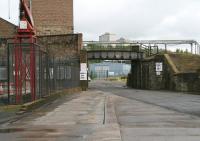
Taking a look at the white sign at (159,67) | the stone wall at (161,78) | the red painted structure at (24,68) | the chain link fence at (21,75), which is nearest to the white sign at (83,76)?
the white sign at (159,67)

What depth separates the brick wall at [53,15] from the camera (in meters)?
95.0

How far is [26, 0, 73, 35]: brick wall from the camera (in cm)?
9500

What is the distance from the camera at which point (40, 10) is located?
97.8 meters

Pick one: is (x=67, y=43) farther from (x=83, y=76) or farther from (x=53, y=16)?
(x=53, y=16)

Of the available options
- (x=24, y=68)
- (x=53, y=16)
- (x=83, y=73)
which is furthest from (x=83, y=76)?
(x=53, y=16)

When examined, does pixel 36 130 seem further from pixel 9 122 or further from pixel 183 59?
pixel 183 59

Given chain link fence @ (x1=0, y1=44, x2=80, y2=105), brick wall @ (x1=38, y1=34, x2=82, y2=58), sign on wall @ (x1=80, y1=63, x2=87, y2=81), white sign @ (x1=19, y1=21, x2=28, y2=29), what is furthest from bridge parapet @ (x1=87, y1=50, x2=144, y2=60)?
white sign @ (x1=19, y1=21, x2=28, y2=29)

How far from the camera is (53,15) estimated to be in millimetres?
97188

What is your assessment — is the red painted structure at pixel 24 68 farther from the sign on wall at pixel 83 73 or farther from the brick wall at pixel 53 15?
the brick wall at pixel 53 15

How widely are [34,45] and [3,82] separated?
10.2 feet

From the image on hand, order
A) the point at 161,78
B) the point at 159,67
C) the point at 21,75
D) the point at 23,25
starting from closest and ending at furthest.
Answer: the point at 21,75
the point at 23,25
the point at 159,67
the point at 161,78

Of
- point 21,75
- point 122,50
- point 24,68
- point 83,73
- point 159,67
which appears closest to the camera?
point 21,75

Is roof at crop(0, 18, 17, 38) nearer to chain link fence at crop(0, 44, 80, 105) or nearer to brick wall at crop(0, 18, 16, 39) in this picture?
brick wall at crop(0, 18, 16, 39)

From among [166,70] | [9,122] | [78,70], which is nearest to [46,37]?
[78,70]
